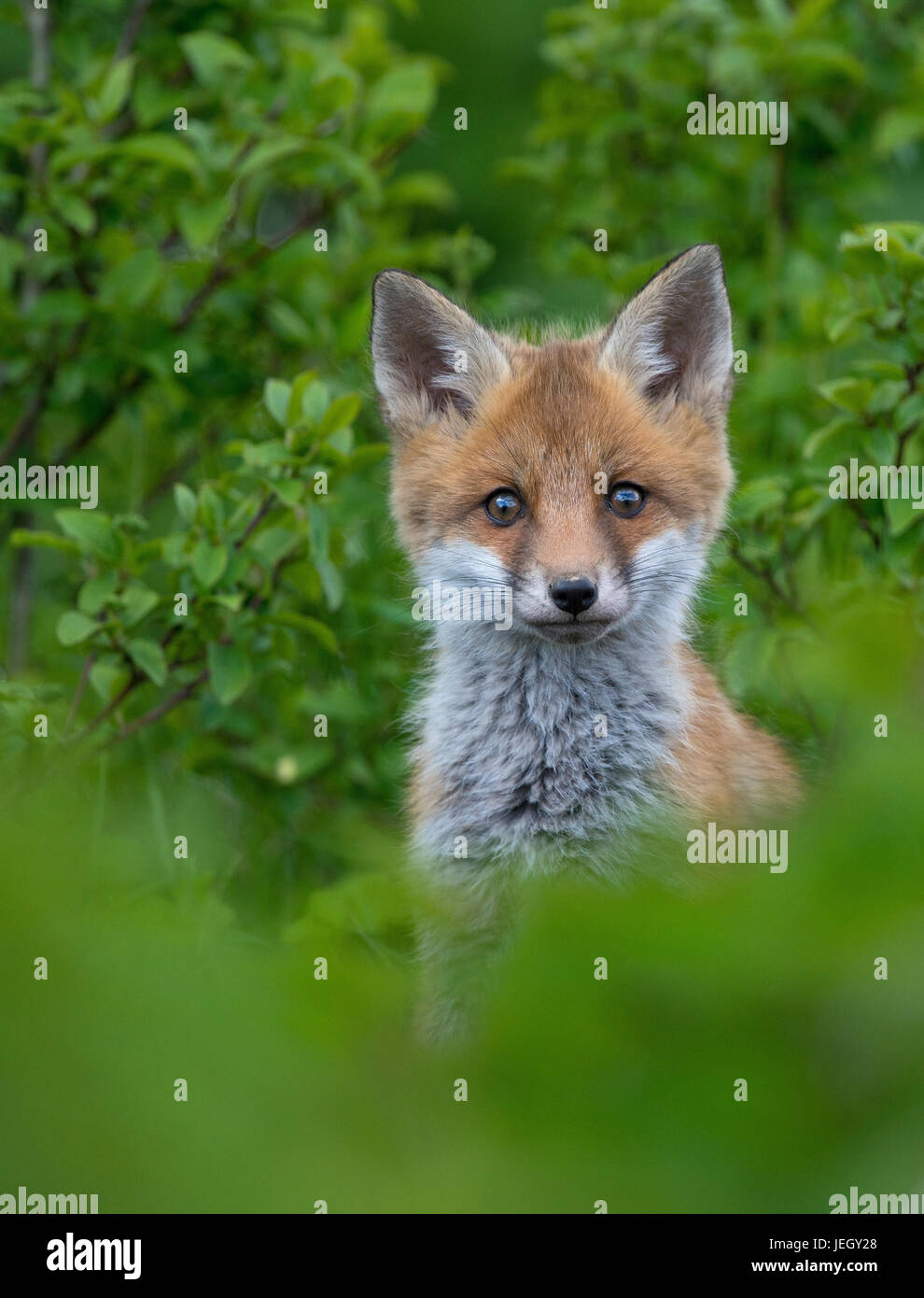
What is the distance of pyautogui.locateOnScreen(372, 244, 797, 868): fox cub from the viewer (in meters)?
3.54

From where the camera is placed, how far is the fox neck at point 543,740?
11.7ft

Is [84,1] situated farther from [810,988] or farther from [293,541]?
[810,988]

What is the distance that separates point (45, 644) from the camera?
18.4 ft

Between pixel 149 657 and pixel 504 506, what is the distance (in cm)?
107

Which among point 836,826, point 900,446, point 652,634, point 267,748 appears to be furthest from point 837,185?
point 836,826

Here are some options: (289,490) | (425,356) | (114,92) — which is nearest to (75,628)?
(289,490)

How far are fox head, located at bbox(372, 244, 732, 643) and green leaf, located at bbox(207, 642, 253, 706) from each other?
0.59 meters

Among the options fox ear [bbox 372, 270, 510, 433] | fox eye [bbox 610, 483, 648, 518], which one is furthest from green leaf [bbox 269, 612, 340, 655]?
fox eye [bbox 610, 483, 648, 518]

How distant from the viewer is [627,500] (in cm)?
370

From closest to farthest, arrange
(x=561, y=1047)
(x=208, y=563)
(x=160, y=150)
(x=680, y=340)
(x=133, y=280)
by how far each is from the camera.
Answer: (x=561, y=1047), (x=208, y=563), (x=680, y=340), (x=160, y=150), (x=133, y=280)

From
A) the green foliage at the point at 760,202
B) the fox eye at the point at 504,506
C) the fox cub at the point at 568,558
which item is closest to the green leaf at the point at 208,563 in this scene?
the fox cub at the point at 568,558

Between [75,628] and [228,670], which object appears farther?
[228,670]

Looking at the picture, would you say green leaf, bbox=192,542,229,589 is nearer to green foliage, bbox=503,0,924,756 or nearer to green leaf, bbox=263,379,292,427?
green leaf, bbox=263,379,292,427

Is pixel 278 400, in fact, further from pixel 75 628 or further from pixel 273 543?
pixel 75 628
